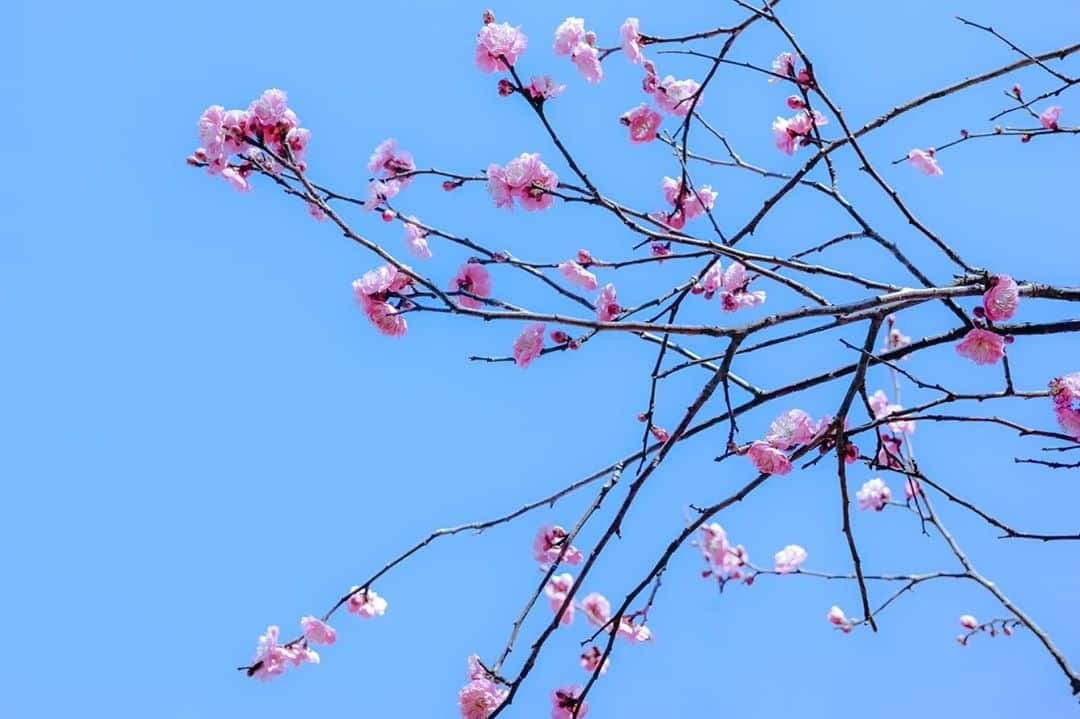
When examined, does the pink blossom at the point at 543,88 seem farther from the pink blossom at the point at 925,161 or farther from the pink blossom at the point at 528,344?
the pink blossom at the point at 925,161

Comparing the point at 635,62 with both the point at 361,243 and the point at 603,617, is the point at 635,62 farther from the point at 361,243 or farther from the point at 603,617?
the point at 603,617

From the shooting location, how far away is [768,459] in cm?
238

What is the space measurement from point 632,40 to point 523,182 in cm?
63

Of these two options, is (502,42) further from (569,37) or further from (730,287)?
(730,287)

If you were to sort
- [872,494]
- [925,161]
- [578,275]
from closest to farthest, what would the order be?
1. [578,275]
2. [925,161]
3. [872,494]

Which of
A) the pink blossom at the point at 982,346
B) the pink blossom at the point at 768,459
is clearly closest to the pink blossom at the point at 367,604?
the pink blossom at the point at 768,459

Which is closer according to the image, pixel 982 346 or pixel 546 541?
pixel 982 346

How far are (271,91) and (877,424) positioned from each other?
69.8 inches

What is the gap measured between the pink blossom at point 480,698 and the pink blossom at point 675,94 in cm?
188

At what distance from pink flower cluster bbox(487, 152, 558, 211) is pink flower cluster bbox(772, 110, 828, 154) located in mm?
985

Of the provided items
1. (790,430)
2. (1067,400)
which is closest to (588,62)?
(790,430)

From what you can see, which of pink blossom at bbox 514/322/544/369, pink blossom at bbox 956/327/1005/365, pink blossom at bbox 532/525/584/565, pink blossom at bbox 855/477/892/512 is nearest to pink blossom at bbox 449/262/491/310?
pink blossom at bbox 514/322/544/369

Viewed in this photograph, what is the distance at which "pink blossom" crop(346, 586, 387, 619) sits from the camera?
296 cm

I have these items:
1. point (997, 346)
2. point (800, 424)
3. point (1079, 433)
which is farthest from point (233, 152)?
point (1079, 433)
